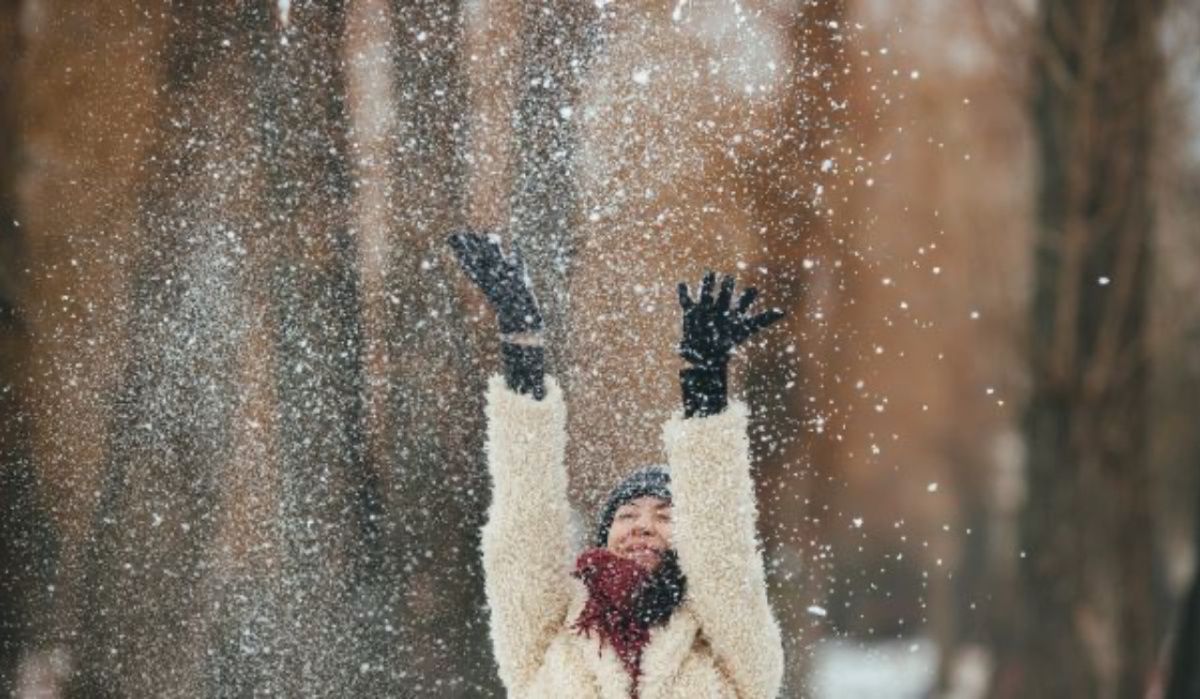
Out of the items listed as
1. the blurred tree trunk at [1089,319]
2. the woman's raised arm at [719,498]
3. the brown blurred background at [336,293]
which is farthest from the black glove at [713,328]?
the blurred tree trunk at [1089,319]

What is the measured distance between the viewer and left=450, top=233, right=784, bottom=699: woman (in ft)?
2.84

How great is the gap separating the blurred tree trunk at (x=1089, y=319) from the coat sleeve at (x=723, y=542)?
61.3 inches

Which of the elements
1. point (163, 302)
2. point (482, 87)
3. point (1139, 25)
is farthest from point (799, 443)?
point (1139, 25)

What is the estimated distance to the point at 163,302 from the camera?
168cm

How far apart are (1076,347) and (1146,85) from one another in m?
0.58

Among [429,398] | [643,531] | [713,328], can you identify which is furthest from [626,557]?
[429,398]

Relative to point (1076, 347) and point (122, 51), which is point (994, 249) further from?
point (122, 51)

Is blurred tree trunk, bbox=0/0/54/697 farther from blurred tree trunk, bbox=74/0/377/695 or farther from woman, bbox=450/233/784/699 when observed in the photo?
woman, bbox=450/233/784/699

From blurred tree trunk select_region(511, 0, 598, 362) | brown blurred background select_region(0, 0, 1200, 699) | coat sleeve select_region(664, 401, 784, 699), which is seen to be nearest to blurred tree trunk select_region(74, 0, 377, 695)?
brown blurred background select_region(0, 0, 1200, 699)

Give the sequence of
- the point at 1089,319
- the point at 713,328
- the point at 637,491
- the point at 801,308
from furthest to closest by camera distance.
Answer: the point at 1089,319 < the point at 801,308 < the point at 637,491 < the point at 713,328

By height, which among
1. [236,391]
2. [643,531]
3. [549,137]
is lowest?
[643,531]

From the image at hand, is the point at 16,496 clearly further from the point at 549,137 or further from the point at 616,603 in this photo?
the point at 616,603

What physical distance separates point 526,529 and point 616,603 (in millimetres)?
95

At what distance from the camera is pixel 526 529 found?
0.91m
